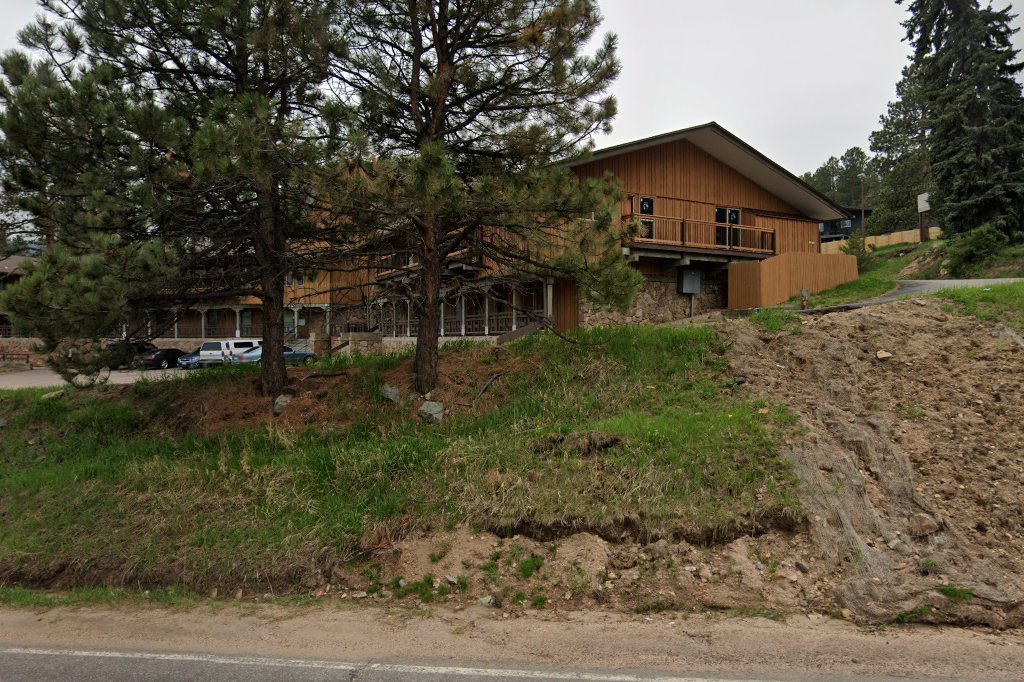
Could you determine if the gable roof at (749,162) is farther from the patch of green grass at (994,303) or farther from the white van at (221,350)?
the white van at (221,350)

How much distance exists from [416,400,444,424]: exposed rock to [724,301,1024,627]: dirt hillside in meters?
4.59

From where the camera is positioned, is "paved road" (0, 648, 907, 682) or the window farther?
the window

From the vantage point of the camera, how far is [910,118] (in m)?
54.9

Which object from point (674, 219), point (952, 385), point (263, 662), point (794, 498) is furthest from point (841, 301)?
point (263, 662)

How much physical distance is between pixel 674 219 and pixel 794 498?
14.8 m

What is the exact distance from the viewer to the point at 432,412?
9.29 m

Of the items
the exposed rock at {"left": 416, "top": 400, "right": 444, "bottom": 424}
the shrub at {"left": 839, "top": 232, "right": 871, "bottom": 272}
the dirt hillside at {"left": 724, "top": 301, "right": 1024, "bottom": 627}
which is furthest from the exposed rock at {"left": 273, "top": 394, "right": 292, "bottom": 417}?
the shrub at {"left": 839, "top": 232, "right": 871, "bottom": 272}

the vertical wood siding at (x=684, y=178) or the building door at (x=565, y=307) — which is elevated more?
the vertical wood siding at (x=684, y=178)

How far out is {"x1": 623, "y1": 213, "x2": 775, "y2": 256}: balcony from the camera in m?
19.7

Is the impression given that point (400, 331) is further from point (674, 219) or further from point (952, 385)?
point (952, 385)

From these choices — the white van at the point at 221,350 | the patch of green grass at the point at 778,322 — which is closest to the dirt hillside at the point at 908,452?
the patch of green grass at the point at 778,322

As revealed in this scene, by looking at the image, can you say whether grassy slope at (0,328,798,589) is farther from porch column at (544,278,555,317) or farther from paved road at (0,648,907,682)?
porch column at (544,278,555,317)

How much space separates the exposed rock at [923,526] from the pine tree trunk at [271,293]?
29.1ft

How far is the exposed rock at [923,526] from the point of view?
6336 mm
